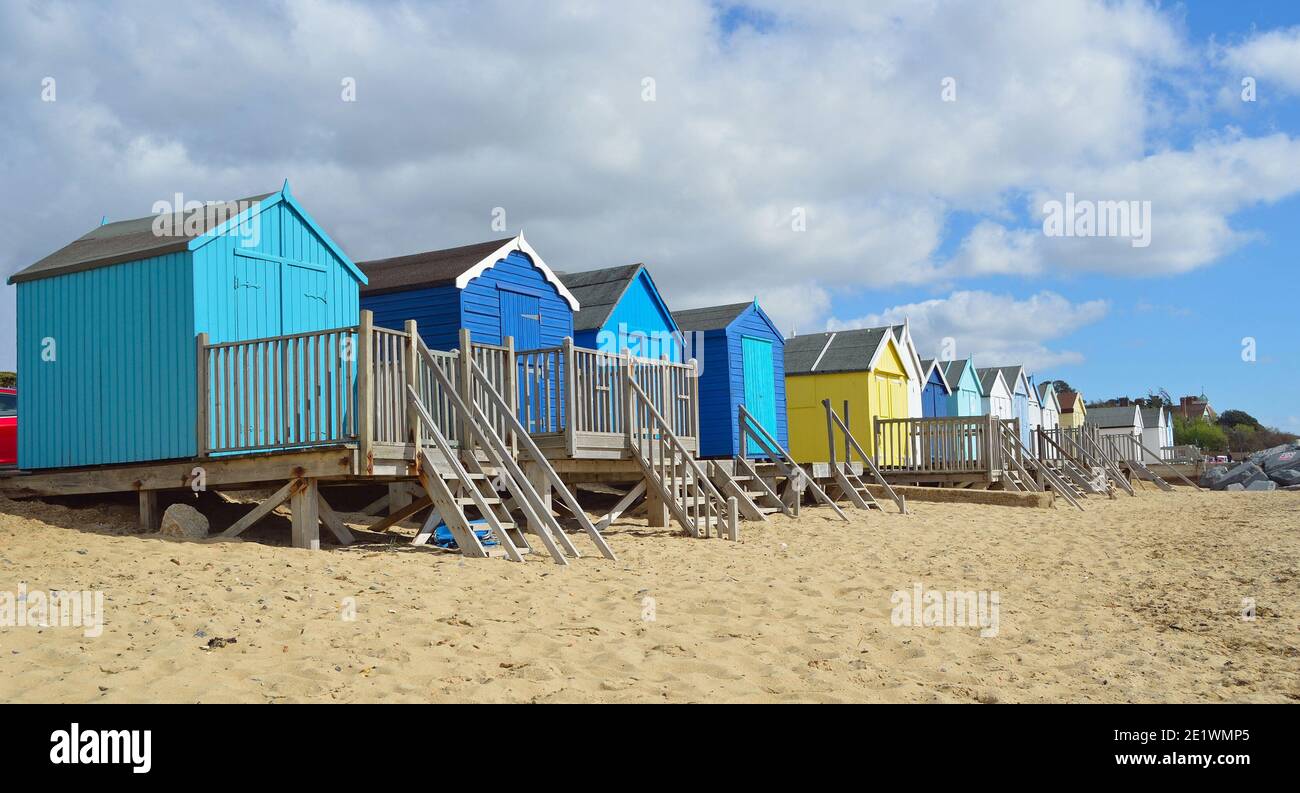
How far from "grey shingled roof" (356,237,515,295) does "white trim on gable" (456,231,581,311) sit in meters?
0.08

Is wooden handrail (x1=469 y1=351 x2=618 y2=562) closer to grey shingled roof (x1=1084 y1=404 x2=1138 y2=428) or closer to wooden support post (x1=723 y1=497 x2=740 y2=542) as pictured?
wooden support post (x1=723 y1=497 x2=740 y2=542)

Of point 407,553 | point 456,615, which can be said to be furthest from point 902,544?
point 456,615

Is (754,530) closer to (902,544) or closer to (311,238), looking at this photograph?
(902,544)

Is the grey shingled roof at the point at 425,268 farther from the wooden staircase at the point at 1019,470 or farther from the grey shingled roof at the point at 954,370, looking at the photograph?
the grey shingled roof at the point at 954,370

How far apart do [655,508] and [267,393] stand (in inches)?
213

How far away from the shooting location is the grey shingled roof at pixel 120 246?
425 inches

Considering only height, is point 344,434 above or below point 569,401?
below

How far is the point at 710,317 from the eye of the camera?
2231cm

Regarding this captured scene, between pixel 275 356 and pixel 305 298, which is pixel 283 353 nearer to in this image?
pixel 275 356

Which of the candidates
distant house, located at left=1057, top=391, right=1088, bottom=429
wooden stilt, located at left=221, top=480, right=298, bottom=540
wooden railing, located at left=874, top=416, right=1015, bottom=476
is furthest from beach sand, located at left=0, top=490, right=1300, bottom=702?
distant house, located at left=1057, top=391, right=1088, bottom=429

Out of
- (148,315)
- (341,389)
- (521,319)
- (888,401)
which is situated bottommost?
(341,389)

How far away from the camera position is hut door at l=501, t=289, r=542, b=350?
52.0 feet

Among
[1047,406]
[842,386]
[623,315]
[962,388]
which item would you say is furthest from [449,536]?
[1047,406]
